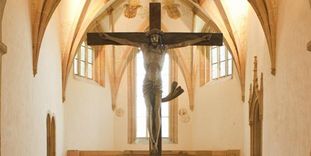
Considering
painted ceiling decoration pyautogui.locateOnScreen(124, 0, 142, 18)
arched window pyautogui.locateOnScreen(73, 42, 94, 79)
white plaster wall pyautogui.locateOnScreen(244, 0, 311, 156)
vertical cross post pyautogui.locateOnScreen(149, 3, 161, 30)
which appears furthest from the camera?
painted ceiling decoration pyautogui.locateOnScreen(124, 0, 142, 18)

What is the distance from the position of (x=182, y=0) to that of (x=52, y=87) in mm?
5699

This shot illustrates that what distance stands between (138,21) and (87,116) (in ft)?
12.5

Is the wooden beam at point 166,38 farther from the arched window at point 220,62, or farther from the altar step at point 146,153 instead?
the arched window at point 220,62

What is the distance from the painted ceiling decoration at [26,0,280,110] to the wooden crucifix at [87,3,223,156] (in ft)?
9.83

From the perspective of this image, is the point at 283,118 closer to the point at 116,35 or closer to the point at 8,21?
the point at 116,35

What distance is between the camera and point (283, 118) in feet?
45.2

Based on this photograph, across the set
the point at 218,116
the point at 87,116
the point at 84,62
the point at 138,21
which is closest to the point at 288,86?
the point at 218,116

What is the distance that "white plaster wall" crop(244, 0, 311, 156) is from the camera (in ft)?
38.5

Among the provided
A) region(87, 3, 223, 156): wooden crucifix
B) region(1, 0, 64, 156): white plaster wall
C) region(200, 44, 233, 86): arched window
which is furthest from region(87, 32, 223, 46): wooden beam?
region(200, 44, 233, 86): arched window

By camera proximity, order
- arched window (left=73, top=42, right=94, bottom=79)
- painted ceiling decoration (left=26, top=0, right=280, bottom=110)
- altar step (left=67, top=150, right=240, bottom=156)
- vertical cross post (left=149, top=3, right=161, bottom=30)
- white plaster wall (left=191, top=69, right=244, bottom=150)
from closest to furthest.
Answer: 1. vertical cross post (left=149, top=3, right=161, bottom=30)
2. painted ceiling decoration (left=26, top=0, right=280, bottom=110)
3. altar step (left=67, top=150, right=240, bottom=156)
4. white plaster wall (left=191, top=69, right=244, bottom=150)
5. arched window (left=73, top=42, right=94, bottom=79)

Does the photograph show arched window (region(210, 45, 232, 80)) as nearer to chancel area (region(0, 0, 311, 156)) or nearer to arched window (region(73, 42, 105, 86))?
chancel area (region(0, 0, 311, 156))

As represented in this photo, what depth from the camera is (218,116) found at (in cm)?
2062

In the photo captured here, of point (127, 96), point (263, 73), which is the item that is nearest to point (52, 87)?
point (263, 73)

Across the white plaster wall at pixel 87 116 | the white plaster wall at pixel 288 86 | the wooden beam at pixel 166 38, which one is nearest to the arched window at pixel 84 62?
the white plaster wall at pixel 87 116
